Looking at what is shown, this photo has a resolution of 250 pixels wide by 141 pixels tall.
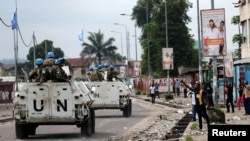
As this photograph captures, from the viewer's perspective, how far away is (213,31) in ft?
70.2

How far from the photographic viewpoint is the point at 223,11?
21.3m

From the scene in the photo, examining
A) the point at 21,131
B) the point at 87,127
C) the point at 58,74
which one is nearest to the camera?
the point at 58,74

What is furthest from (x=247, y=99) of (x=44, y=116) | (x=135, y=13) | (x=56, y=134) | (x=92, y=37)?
(x=92, y=37)

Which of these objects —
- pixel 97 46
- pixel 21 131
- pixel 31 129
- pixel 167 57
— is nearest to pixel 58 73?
pixel 21 131

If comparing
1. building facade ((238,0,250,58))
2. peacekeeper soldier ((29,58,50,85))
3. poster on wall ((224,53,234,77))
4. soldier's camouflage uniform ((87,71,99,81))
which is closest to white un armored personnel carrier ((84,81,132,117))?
soldier's camouflage uniform ((87,71,99,81))

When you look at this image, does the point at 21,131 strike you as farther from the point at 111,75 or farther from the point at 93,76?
the point at 111,75

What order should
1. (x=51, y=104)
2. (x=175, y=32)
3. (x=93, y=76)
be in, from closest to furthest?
(x=51, y=104), (x=93, y=76), (x=175, y=32)

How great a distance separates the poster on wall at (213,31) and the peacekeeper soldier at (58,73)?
22.0 feet

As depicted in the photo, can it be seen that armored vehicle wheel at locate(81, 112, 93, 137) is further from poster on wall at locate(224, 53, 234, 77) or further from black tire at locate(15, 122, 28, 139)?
poster on wall at locate(224, 53, 234, 77)

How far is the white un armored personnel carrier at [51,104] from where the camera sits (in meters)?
16.5

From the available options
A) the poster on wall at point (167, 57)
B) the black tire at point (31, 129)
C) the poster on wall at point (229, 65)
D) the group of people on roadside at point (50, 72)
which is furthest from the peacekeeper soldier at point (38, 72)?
the poster on wall at point (167, 57)

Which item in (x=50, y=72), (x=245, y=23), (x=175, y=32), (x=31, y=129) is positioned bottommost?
(x=31, y=129)

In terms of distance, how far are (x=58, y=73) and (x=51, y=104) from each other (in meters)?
0.94

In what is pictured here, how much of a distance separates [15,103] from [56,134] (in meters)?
2.67
